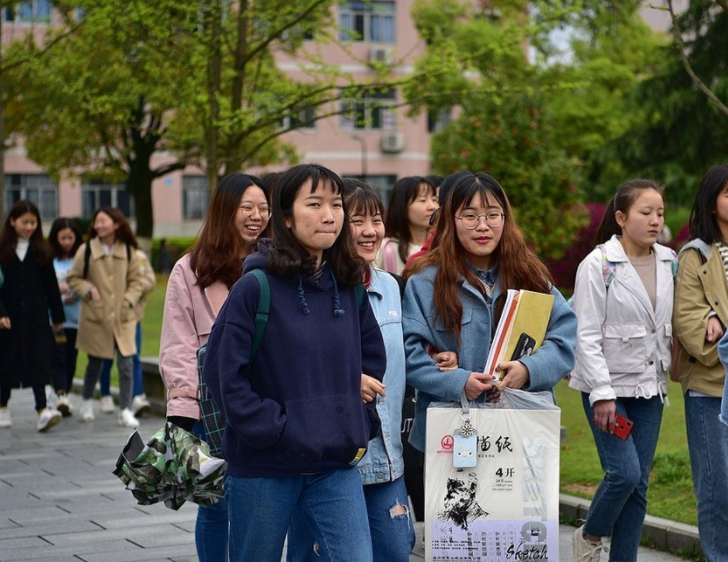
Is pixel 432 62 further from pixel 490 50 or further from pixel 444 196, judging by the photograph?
pixel 444 196

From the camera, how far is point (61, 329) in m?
11.7

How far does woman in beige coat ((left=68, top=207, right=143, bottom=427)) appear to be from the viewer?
11.2m

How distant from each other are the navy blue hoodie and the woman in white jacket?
5.39 feet

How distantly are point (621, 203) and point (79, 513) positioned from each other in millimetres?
3892

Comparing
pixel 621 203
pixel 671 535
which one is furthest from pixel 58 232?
pixel 621 203

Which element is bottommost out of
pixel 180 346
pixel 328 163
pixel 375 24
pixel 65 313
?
pixel 65 313

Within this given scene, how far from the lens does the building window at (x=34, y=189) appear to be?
51.0 m

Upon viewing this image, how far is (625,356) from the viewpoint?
17.6 feet

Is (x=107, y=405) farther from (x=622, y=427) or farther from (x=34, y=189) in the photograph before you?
(x=34, y=189)

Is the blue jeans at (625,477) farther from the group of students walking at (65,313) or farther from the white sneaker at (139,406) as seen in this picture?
the white sneaker at (139,406)

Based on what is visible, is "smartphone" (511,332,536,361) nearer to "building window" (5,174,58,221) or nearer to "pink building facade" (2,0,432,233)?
"pink building facade" (2,0,432,233)

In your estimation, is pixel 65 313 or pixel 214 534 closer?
pixel 214 534

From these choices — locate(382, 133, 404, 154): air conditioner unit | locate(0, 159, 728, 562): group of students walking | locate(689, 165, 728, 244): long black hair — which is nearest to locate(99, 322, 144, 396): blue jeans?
locate(0, 159, 728, 562): group of students walking

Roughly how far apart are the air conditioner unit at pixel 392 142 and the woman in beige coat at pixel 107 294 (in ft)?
136
